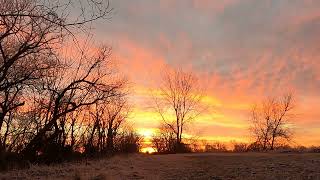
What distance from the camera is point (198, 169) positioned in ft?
78.0

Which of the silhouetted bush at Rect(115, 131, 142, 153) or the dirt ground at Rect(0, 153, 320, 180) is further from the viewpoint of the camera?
the silhouetted bush at Rect(115, 131, 142, 153)

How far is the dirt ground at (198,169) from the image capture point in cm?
2048

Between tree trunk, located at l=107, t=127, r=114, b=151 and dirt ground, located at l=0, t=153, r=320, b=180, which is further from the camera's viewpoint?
tree trunk, located at l=107, t=127, r=114, b=151

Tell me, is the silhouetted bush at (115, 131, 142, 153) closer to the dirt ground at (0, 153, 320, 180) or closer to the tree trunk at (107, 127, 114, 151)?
the tree trunk at (107, 127, 114, 151)

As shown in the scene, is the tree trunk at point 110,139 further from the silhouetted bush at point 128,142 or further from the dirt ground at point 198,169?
the dirt ground at point 198,169

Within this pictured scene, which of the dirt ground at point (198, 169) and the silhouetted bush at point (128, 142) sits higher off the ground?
the silhouetted bush at point (128, 142)

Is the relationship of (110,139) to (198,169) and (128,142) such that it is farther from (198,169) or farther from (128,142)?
(198,169)

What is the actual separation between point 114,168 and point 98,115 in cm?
3050

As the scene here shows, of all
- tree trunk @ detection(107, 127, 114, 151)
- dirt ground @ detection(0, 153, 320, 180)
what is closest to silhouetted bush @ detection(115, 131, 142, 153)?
tree trunk @ detection(107, 127, 114, 151)

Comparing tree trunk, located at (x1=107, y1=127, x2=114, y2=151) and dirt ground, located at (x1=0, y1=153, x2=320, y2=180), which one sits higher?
tree trunk, located at (x1=107, y1=127, x2=114, y2=151)

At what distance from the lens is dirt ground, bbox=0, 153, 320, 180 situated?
67.2ft

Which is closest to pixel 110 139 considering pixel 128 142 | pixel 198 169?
pixel 128 142

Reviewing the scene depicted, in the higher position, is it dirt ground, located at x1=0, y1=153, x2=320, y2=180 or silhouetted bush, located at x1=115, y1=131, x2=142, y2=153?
silhouetted bush, located at x1=115, y1=131, x2=142, y2=153

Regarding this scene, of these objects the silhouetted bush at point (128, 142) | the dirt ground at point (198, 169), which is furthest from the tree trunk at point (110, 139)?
the dirt ground at point (198, 169)
